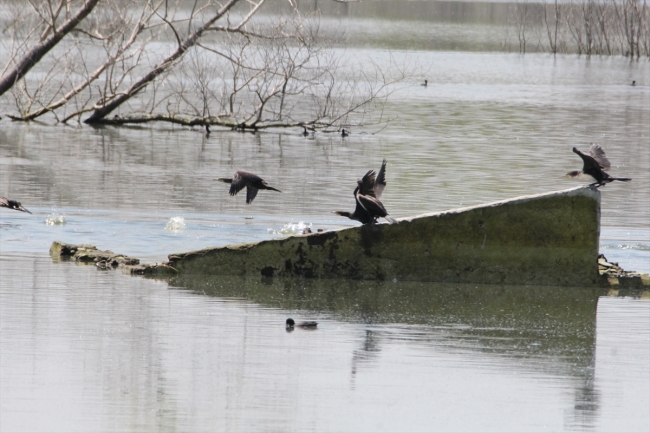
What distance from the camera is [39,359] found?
695 centimetres

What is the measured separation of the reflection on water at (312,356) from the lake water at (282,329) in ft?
0.06

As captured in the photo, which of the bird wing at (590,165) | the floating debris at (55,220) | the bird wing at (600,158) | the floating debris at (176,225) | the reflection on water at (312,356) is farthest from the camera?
the floating debris at (55,220)

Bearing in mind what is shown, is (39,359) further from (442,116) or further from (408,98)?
(408,98)

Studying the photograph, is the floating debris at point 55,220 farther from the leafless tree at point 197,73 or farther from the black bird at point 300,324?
the leafless tree at point 197,73

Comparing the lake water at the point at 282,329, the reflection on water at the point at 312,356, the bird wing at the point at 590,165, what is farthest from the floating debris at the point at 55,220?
the bird wing at the point at 590,165

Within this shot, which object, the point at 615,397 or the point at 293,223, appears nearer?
the point at 615,397

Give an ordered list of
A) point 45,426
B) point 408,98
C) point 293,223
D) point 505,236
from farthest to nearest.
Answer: point 408,98 → point 293,223 → point 505,236 → point 45,426

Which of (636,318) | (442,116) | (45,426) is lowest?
(45,426)

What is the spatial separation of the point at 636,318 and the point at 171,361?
3805mm

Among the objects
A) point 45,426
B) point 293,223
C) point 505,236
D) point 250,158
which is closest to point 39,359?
point 45,426

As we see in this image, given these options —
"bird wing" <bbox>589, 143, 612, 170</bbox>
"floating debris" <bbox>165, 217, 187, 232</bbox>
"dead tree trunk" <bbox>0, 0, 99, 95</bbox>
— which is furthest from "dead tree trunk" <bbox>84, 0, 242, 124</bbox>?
"bird wing" <bbox>589, 143, 612, 170</bbox>

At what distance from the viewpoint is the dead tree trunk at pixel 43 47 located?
18.0 metres

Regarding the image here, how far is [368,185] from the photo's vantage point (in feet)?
32.3

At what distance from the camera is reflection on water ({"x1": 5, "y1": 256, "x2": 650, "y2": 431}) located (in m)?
6.06
